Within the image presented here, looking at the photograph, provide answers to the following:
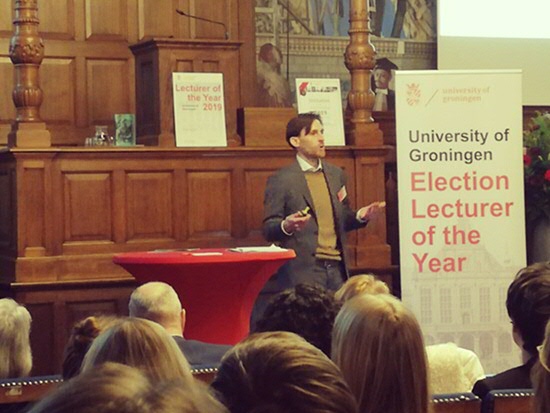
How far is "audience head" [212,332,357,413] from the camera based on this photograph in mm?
1385

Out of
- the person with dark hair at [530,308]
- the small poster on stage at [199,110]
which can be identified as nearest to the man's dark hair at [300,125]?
the small poster on stage at [199,110]

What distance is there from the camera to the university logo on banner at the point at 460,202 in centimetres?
→ 664

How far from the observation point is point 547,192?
7.91 metres

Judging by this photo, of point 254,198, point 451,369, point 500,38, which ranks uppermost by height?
point 500,38

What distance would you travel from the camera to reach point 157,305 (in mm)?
4043

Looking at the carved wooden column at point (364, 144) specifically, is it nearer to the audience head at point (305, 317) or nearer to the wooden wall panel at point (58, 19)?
the wooden wall panel at point (58, 19)

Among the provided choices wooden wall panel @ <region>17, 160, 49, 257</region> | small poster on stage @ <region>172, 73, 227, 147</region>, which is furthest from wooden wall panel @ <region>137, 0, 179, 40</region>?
wooden wall panel @ <region>17, 160, 49, 257</region>

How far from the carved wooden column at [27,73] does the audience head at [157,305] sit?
10.3 ft

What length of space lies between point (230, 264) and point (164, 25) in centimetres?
396

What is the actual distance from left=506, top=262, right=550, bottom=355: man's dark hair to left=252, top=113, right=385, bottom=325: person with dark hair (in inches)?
118

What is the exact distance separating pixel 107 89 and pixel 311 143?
281cm

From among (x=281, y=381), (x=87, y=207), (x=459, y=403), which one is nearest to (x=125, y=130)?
(x=87, y=207)

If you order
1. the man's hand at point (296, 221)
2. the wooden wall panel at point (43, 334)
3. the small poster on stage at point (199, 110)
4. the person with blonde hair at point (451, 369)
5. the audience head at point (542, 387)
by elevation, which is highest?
the small poster on stage at point (199, 110)

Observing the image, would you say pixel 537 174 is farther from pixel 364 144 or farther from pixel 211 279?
pixel 211 279
